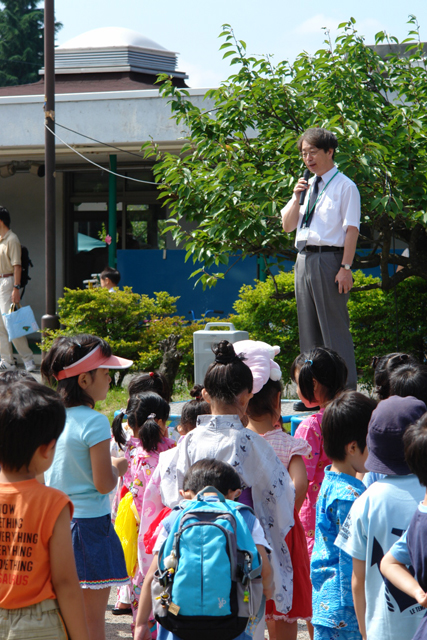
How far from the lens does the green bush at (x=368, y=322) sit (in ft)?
25.2

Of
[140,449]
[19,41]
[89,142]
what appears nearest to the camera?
[140,449]

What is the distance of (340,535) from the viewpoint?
2.45 metres

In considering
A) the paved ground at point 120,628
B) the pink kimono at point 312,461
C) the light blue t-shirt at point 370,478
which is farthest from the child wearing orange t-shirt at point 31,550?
the paved ground at point 120,628

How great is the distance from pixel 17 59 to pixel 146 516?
3939cm

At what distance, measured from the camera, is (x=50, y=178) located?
32.0 feet

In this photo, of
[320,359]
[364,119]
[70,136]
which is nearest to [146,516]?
[320,359]

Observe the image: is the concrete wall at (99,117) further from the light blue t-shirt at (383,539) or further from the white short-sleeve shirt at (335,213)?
the light blue t-shirt at (383,539)

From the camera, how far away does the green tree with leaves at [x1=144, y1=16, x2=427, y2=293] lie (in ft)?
19.4

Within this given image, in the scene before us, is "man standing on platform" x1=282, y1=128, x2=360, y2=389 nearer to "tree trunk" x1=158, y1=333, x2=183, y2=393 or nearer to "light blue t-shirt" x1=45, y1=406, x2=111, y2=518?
"light blue t-shirt" x1=45, y1=406, x2=111, y2=518

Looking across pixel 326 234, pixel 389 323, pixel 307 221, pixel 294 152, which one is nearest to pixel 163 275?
pixel 389 323

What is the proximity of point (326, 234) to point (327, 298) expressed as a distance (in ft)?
1.52

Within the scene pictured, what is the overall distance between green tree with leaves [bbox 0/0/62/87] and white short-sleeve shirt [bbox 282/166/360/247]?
3660 centimetres

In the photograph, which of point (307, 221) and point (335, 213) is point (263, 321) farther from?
point (335, 213)

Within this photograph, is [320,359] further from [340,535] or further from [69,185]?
[69,185]
